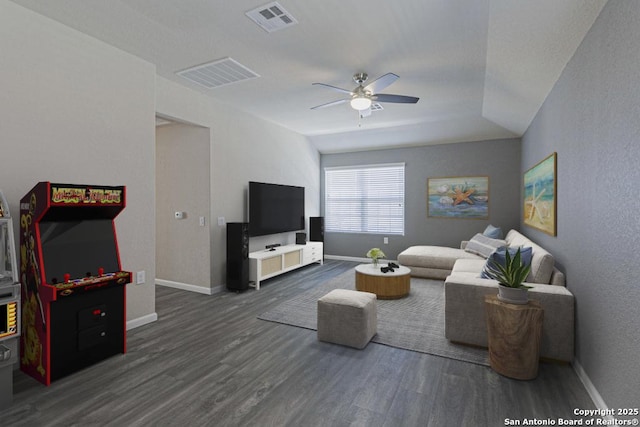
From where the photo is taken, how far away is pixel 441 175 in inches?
270

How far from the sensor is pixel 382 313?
395 cm

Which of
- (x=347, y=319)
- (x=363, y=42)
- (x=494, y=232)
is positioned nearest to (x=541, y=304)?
(x=347, y=319)

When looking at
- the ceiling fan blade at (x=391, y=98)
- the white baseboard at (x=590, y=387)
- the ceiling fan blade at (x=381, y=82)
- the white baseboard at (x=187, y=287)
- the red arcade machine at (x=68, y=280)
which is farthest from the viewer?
the white baseboard at (x=187, y=287)

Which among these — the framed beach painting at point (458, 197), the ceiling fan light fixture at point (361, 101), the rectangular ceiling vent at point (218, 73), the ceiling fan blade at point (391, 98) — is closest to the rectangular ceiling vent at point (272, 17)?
the rectangular ceiling vent at point (218, 73)

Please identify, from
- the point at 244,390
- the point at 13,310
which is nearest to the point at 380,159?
the point at 244,390

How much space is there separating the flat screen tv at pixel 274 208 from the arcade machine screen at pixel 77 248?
8.65 feet

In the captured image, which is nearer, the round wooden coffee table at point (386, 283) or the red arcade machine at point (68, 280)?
the red arcade machine at point (68, 280)

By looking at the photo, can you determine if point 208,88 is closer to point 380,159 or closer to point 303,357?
point 303,357

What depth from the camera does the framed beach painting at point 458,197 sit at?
6.52 meters

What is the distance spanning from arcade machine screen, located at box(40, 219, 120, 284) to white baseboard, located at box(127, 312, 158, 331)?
2.97 feet

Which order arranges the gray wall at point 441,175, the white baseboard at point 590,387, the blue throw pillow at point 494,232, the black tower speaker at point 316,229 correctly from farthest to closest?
1. the black tower speaker at point 316,229
2. the gray wall at point 441,175
3. the blue throw pillow at point 494,232
4. the white baseboard at point 590,387

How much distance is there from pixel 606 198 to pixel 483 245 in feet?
12.1

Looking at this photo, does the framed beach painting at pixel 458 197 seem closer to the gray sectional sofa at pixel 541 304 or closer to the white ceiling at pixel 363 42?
the white ceiling at pixel 363 42

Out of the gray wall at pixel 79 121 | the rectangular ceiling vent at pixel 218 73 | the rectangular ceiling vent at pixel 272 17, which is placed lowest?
the gray wall at pixel 79 121
